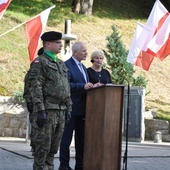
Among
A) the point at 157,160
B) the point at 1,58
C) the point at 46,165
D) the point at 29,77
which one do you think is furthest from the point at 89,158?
the point at 1,58

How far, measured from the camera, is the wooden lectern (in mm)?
7773

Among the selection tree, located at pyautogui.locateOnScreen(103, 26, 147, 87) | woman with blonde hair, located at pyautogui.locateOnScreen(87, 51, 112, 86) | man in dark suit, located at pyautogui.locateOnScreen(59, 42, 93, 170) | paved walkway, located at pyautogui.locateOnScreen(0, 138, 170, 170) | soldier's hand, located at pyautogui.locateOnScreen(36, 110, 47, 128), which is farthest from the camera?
tree, located at pyautogui.locateOnScreen(103, 26, 147, 87)

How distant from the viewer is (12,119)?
16.5 m

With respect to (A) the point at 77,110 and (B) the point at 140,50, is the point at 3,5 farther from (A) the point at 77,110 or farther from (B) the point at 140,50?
(A) the point at 77,110

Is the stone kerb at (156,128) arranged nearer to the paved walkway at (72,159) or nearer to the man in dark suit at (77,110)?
the paved walkway at (72,159)

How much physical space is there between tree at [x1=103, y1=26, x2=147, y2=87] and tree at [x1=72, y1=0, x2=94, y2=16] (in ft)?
28.1

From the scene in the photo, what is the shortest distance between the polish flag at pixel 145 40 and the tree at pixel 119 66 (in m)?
5.22

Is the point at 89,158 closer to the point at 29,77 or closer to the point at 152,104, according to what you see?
the point at 29,77

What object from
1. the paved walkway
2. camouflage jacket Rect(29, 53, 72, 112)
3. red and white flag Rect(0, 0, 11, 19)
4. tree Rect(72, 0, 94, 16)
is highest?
tree Rect(72, 0, 94, 16)

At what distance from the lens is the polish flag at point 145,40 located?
1274 centimetres

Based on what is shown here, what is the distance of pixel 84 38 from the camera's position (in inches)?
953

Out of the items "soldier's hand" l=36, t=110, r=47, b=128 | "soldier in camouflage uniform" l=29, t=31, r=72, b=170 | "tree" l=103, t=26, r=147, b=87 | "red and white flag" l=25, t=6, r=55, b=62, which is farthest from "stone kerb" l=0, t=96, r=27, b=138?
"soldier's hand" l=36, t=110, r=47, b=128

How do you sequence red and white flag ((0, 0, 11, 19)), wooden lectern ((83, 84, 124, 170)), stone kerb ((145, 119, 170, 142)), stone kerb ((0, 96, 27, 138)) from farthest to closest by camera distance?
stone kerb ((145, 119, 170, 142)) < stone kerb ((0, 96, 27, 138)) < red and white flag ((0, 0, 11, 19)) < wooden lectern ((83, 84, 124, 170))

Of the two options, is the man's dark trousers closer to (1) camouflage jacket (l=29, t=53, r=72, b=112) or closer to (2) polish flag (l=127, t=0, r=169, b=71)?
(1) camouflage jacket (l=29, t=53, r=72, b=112)
